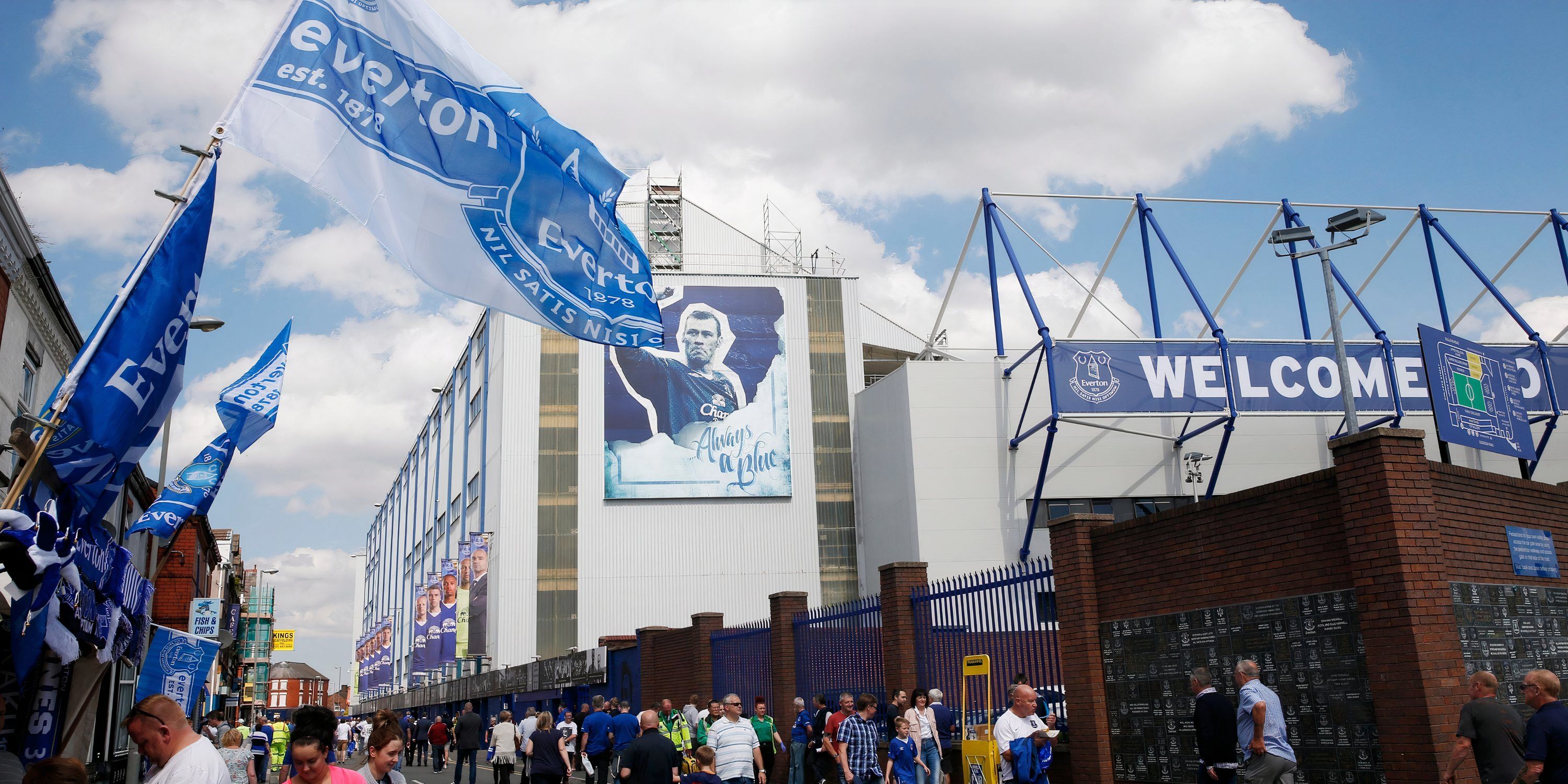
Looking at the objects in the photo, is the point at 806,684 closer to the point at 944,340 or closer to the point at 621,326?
the point at 621,326

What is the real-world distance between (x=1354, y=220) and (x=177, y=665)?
18910 millimetres

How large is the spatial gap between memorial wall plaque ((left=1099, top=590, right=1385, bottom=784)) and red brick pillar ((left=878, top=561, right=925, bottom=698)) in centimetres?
404

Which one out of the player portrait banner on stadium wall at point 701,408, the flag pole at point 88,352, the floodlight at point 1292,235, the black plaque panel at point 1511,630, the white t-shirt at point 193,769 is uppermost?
the player portrait banner on stadium wall at point 701,408

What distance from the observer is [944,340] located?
52125mm

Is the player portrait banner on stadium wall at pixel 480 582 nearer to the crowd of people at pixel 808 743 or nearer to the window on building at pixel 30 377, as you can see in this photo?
the crowd of people at pixel 808 743

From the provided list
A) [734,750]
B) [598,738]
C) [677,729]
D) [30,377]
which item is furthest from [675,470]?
[734,750]

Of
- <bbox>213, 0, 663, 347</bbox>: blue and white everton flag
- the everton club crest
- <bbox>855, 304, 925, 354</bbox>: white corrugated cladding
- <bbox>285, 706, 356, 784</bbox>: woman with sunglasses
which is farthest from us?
<bbox>855, 304, 925, 354</bbox>: white corrugated cladding

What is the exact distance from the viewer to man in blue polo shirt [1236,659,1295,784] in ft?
32.1

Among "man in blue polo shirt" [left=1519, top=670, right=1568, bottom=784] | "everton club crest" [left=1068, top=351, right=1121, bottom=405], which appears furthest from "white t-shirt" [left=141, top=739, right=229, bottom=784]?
"everton club crest" [left=1068, top=351, right=1121, bottom=405]

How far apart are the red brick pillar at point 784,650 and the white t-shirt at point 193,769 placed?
594 inches

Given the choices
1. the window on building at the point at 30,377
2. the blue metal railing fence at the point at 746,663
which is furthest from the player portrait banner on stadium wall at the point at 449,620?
the window on building at the point at 30,377

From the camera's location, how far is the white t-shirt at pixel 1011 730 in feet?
38.8

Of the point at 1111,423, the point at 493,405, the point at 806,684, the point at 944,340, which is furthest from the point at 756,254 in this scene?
the point at 806,684

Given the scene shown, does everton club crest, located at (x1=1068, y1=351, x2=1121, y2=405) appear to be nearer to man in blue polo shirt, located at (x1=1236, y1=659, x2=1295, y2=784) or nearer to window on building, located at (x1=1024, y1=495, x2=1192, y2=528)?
window on building, located at (x1=1024, y1=495, x2=1192, y2=528)
